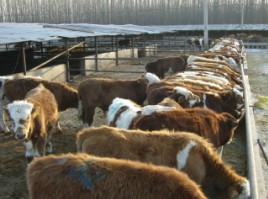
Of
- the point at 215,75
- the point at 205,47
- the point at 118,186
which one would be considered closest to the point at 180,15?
the point at 205,47

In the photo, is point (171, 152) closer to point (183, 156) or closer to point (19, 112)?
point (183, 156)

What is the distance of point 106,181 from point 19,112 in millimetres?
2992

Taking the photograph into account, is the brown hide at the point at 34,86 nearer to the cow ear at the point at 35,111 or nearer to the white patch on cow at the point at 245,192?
the cow ear at the point at 35,111

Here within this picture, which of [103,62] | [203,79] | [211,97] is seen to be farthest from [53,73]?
[211,97]

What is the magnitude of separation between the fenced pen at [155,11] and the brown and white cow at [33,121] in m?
33.1

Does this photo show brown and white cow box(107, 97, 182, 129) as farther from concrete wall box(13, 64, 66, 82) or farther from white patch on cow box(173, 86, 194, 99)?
concrete wall box(13, 64, 66, 82)

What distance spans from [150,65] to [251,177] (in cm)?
1045

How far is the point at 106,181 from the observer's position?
2.44 metres

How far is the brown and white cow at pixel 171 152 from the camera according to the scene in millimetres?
3398

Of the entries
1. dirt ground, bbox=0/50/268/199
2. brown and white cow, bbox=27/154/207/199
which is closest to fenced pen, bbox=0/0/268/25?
dirt ground, bbox=0/50/268/199

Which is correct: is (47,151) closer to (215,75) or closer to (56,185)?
(56,185)

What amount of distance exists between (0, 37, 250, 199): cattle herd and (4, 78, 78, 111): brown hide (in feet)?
0.07

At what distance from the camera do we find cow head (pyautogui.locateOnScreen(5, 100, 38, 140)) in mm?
4855

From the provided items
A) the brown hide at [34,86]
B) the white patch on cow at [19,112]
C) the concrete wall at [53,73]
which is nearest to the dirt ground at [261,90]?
the white patch on cow at [19,112]
